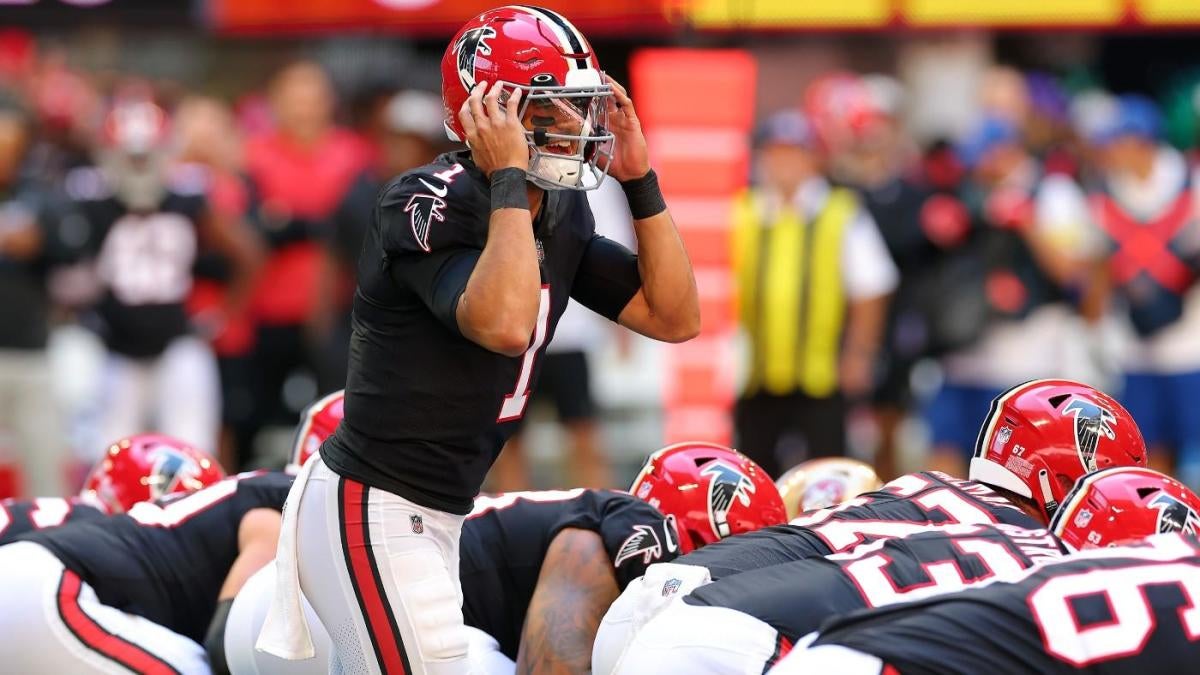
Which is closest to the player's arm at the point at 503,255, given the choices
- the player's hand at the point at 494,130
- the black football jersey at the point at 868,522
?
Result: the player's hand at the point at 494,130

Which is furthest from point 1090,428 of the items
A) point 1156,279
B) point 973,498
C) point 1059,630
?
point 1156,279

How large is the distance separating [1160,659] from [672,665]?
3.20ft

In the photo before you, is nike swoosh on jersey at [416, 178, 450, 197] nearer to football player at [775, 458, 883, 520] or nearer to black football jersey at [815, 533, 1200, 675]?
black football jersey at [815, 533, 1200, 675]

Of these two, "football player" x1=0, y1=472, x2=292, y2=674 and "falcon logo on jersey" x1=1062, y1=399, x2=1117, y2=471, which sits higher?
"falcon logo on jersey" x1=1062, y1=399, x2=1117, y2=471

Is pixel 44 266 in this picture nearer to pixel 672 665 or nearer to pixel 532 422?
pixel 532 422

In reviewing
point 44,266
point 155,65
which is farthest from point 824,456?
→ point 155,65

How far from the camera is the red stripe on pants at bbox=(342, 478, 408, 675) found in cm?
361

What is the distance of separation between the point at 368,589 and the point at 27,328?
551cm

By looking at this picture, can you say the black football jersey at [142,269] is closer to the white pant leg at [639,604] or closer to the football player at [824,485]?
the football player at [824,485]

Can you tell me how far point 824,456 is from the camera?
8477 millimetres

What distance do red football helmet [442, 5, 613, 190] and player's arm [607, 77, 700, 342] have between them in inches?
5.3

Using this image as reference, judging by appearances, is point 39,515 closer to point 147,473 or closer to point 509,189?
point 147,473

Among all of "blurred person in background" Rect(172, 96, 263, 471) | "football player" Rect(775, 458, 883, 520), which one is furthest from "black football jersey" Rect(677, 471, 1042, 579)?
"blurred person in background" Rect(172, 96, 263, 471)

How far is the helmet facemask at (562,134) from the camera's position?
373cm
